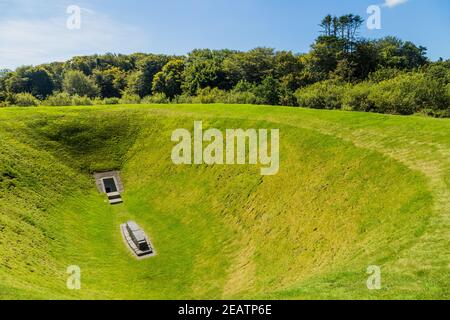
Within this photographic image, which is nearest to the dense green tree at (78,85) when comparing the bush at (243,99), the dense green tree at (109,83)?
the dense green tree at (109,83)

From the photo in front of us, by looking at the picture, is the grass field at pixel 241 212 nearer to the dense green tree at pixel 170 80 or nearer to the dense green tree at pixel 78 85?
the dense green tree at pixel 170 80

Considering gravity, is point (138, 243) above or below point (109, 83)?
below

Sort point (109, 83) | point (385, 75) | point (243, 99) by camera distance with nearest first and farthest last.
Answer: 1. point (243, 99)
2. point (385, 75)
3. point (109, 83)

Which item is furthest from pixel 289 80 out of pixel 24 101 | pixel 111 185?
pixel 24 101

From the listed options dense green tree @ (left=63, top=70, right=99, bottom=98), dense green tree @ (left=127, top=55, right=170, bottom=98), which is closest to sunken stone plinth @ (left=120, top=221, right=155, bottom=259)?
dense green tree @ (left=127, top=55, right=170, bottom=98)

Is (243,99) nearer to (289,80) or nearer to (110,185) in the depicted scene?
(289,80)

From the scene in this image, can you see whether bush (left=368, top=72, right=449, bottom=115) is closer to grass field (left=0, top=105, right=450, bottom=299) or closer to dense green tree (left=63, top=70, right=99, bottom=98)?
grass field (left=0, top=105, right=450, bottom=299)

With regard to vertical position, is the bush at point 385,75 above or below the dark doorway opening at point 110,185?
above
